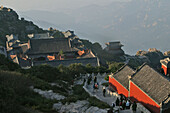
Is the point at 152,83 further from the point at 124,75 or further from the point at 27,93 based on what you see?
the point at 27,93

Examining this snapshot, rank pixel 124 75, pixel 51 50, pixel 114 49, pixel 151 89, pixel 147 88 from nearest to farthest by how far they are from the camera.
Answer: pixel 151 89 → pixel 147 88 → pixel 124 75 → pixel 51 50 → pixel 114 49

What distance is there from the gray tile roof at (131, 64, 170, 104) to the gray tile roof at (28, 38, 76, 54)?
36.4 metres

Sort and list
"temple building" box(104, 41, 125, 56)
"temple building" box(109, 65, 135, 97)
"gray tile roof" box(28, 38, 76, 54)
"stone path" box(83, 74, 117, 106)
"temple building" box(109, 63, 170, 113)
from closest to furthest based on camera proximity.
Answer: "temple building" box(109, 63, 170, 113) → "stone path" box(83, 74, 117, 106) → "temple building" box(109, 65, 135, 97) → "gray tile roof" box(28, 38, 76, 54) → "temple building" box(104, 41, 125, 56)

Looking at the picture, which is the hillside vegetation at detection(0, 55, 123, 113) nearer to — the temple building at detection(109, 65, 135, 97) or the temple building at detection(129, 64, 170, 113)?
the temple building at detection(109, 65, 135, 97)

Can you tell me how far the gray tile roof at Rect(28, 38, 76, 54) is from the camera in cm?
5562

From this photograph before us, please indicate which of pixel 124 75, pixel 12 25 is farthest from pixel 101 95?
pixel 12 25

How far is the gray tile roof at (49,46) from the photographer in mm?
55619

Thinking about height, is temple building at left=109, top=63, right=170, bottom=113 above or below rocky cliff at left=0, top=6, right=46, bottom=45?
below

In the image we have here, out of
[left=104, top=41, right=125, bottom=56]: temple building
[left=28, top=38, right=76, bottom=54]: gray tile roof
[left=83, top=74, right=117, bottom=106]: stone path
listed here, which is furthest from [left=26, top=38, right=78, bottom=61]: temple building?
[left=104, top=41, right=125, bottom=56]: temple building

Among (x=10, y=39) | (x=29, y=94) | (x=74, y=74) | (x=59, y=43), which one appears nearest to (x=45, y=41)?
(x=59, y=43)


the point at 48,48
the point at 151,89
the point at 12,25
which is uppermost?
the point at 12,25

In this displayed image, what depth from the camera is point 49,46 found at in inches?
2253

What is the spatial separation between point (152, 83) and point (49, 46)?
138ft

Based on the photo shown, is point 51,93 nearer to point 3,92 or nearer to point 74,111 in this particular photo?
point 74,111
